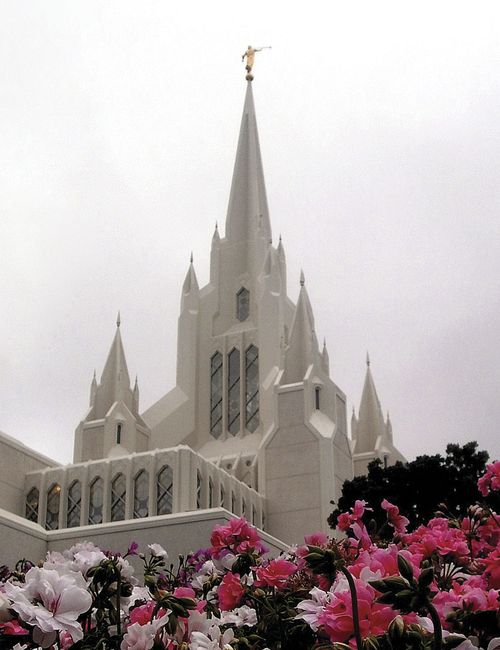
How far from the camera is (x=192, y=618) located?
312 cm

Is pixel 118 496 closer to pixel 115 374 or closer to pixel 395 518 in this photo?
pixel 115 374

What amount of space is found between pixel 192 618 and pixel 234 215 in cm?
4621

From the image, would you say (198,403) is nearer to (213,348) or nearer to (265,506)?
(213,348)

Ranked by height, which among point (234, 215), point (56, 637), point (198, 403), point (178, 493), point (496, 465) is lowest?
point (56, 637)

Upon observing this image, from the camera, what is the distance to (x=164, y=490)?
1329 inches

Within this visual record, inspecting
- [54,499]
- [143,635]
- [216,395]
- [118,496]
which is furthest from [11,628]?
[216,395]

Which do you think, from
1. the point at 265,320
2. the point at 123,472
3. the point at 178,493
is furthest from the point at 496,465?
the point at 265,320

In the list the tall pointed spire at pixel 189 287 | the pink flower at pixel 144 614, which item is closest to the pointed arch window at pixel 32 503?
the tall pointed spire at pixel 189 287

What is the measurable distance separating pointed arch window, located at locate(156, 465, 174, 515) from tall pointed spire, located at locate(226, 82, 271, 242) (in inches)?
668

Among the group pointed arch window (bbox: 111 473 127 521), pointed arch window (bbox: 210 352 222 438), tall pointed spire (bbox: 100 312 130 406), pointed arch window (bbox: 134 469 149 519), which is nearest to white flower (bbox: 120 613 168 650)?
pointed arch window (bbox: 134 469 149 519)

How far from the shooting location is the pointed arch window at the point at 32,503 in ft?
113

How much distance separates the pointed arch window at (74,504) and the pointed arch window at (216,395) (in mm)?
9147

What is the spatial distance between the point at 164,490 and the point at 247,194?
20.6 m

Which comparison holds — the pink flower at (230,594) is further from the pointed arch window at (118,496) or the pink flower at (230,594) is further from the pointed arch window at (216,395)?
the pointed arch window at (216,395)
